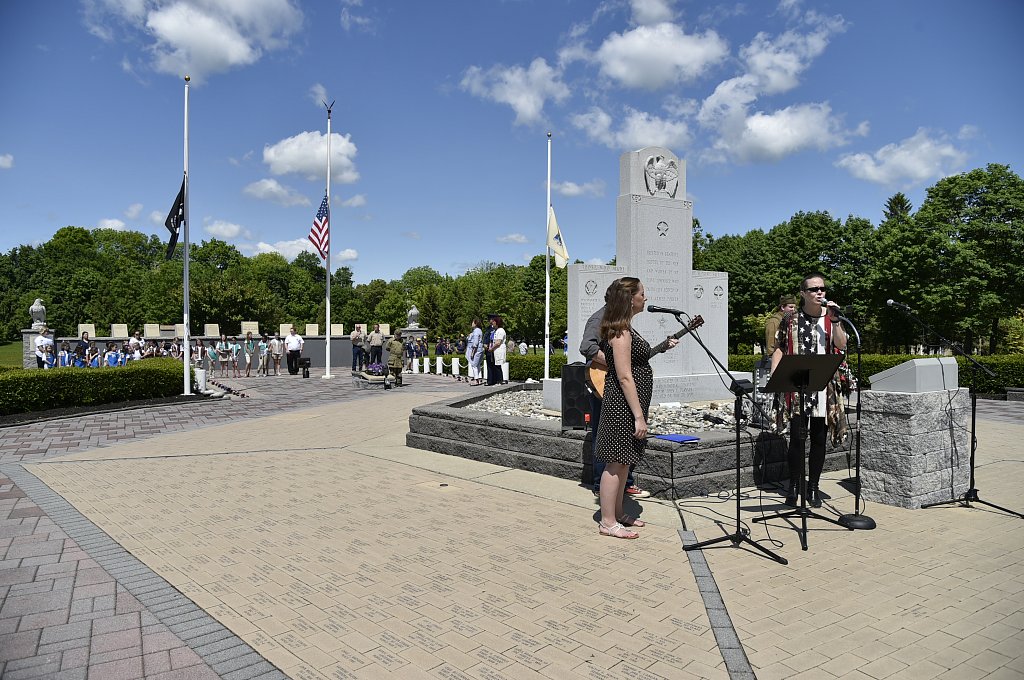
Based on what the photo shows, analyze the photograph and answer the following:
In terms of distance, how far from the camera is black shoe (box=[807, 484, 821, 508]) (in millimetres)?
5750

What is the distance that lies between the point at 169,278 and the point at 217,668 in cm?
6449

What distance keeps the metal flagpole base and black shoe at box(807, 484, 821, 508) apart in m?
0.44

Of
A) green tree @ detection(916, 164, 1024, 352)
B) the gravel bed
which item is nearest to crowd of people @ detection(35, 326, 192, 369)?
the gravel bed

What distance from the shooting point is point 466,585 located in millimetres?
4102

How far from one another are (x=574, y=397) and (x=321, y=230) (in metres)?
15.9

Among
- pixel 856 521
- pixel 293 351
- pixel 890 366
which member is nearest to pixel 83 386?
pixel 293 351

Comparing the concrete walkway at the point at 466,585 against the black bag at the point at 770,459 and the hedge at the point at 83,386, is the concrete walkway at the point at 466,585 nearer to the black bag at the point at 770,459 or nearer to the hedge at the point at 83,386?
the black bag at the point at 770,459

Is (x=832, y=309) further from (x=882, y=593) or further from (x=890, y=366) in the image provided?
(x=890, y=366)

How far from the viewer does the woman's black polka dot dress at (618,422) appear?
15.9 ft

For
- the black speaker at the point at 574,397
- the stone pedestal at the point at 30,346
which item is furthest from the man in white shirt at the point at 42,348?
the black speaker at the point at 574,397

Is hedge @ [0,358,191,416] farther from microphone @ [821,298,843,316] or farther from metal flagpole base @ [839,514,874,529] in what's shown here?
metal flagpole base @ [839,514,874,529]

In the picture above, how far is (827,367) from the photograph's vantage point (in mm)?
4711

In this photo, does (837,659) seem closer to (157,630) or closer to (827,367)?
(827,367)

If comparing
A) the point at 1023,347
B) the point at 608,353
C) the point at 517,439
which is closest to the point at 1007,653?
the point at 608,353
